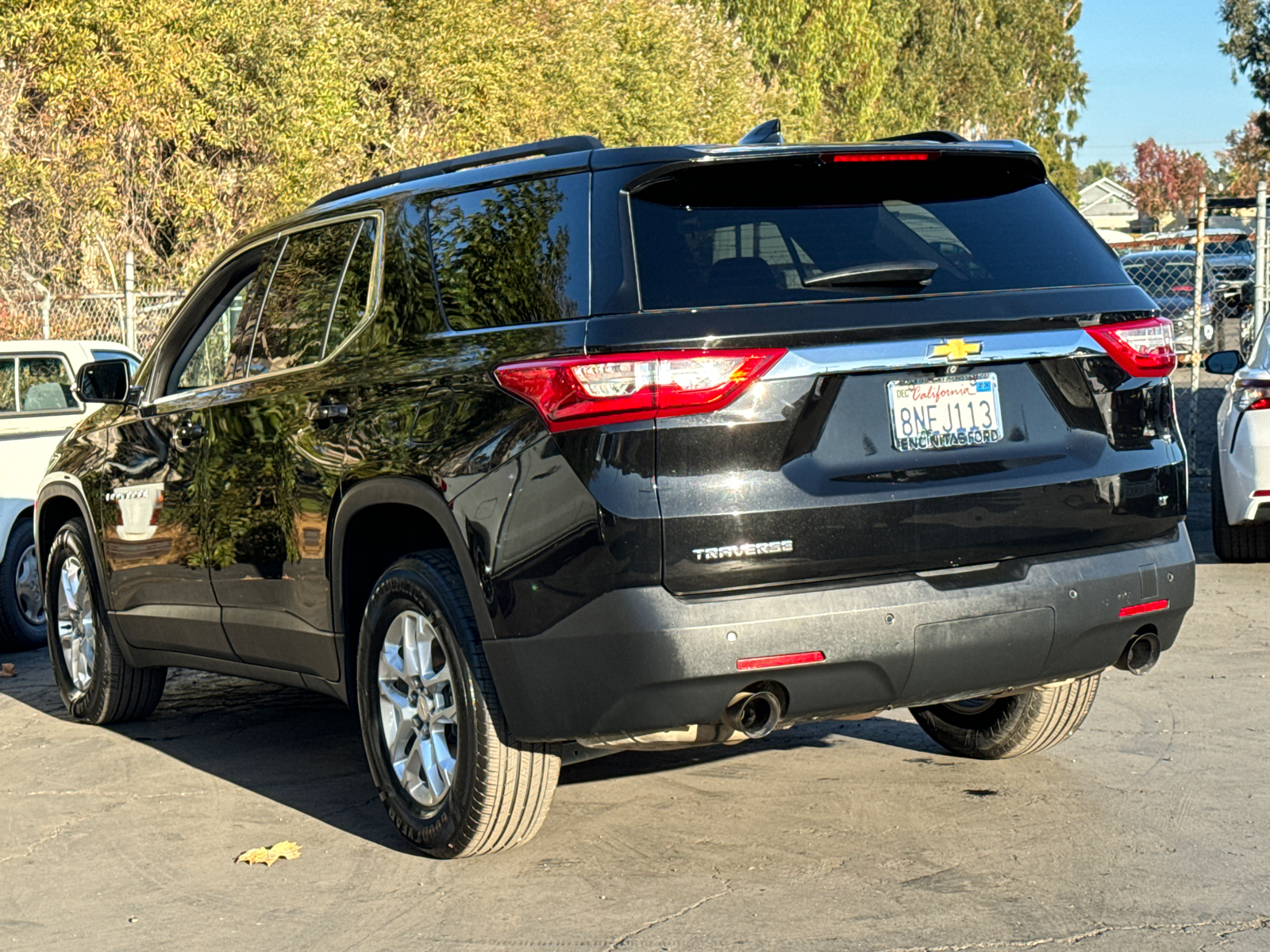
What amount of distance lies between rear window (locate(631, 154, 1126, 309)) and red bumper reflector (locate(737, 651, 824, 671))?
86 cm

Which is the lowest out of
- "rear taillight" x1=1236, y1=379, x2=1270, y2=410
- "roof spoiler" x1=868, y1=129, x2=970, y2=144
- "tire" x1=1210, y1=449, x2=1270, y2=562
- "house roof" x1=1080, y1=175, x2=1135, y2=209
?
"tire" x1=1210, y1=449, x2=1270, y2=562

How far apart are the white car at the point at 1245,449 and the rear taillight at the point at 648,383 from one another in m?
5.74

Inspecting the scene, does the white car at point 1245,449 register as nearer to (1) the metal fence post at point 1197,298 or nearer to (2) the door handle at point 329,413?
(1) the metal fence post at point 1197,298

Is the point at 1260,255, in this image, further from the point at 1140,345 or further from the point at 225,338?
Result: the point at 225,338

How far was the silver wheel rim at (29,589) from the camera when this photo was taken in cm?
907

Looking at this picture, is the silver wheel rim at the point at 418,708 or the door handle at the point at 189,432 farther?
the door handle at the point at 189,432

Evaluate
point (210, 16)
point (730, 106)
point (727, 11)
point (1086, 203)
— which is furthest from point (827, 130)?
point (1086, 203)

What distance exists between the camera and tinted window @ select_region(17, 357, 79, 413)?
9.91 m

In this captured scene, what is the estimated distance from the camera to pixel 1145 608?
14.6 feet


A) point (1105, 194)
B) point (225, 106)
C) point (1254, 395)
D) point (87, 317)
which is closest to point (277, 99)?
point (225, 106)

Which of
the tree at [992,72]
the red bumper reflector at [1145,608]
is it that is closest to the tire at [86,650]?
the red bumper reflector at [1145,608]

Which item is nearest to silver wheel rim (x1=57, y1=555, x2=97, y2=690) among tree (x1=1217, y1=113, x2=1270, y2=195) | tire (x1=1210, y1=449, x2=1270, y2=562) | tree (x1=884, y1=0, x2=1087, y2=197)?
tire (x1=1210, y1=449, x2=1270, y2=562)

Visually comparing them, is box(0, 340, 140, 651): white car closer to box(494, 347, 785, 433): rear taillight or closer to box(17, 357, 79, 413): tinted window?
box(17, 357, 79, 413): tinted window

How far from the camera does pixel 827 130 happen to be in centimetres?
5084
